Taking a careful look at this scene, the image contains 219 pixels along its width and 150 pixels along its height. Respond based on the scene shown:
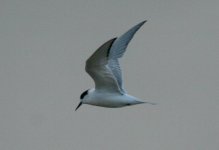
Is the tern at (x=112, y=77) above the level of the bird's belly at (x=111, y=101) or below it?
above

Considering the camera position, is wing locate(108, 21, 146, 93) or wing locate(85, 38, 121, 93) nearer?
wing locate(85, 38, 121, 93)

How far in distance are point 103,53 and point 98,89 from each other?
0.40 meters

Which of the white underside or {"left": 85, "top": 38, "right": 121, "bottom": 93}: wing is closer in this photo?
{"left": 85, "top": 38, "right": 121, "bottom": 93}: wing

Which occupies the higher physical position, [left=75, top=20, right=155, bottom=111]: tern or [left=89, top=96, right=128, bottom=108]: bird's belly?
[left=75, top=20, right=155, bottom=111]: tern

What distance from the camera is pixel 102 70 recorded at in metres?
5.78

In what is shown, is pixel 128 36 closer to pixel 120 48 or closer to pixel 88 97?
pixel 120 48

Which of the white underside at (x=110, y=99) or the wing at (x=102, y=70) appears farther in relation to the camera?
the white underside at (x=110, y=99)

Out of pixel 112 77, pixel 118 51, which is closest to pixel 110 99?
pixel 112 77

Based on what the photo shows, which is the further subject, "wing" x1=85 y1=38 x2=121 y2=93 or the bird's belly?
the bird's belly

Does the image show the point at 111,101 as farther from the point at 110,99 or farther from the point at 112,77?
the point at 112,77

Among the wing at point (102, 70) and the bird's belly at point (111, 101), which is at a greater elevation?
the wing at point (102, 70)

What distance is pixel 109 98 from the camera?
587 centimetres

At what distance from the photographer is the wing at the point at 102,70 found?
561 centimetres

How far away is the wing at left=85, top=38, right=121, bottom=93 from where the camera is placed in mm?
5609
